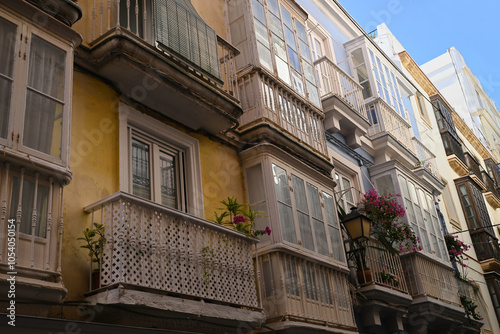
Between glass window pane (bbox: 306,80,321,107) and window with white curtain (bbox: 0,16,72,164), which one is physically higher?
glass window pane (bbox: 306,80,321,107)

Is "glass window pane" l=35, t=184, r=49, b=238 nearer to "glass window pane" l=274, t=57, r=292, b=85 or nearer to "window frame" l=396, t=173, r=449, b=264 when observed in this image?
"glass window pane" l=274, t=57, r=292, b=85

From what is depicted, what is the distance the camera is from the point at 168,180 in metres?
8.31

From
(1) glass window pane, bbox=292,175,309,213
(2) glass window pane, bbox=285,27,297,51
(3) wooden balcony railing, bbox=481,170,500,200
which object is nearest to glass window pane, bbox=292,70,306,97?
(2) glass window pane, bbox=285,27,297,51

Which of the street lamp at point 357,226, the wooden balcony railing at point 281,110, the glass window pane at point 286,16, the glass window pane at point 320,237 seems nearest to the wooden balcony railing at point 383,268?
the street lamp at point 357,226

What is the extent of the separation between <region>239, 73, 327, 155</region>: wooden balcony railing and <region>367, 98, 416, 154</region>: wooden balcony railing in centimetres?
410

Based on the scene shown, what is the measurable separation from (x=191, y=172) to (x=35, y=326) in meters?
3.94

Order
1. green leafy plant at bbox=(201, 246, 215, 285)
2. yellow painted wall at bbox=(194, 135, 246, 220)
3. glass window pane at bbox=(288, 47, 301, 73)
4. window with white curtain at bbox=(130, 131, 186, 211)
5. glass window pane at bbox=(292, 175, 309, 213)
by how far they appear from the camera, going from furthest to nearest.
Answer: glass window pane at bbox=(288, 47, 301, 73), glass window pane at bbox=(292, 175, 309, 213), yellow painted wall at bbox=(194, 135, 246, 220), window with white curtain at bbox=(130, 131, 186, 211), green leafy plant at bbox=(201, 246, 215, 285)

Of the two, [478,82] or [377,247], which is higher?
[478,82]

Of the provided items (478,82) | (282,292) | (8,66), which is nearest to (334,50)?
(282,292)

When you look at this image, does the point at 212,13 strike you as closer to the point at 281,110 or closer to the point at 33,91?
the point at 281,110

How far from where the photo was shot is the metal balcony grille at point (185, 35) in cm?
824

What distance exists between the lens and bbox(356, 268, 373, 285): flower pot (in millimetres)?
10828

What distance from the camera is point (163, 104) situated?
26.9 feet

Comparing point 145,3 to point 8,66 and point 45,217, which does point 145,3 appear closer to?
point 8,66
